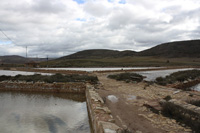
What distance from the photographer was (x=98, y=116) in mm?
5160

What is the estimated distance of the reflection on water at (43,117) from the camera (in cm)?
649

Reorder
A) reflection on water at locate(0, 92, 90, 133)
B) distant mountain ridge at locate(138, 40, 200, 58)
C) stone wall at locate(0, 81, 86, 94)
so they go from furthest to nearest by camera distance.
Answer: distant mountain ridge at locate(138, 40, 200, 58) < stone wall at locate(0, 81, 86, 94) < reflection on water at locate(0, 92, 90, 133)

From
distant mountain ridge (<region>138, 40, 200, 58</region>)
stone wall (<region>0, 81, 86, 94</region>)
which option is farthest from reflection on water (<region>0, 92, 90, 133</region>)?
distant mountain ridge (<region>138, 40, 200, 58</region>)

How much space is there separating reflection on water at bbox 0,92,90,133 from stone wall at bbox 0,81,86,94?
324cm

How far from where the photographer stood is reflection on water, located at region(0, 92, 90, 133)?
6.49 m

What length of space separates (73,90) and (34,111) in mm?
5102

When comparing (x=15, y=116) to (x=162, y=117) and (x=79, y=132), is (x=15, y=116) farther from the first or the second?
(x=162, y=117)

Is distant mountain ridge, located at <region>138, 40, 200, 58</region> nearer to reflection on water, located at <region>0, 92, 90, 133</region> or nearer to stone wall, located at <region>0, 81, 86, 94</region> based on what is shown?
stone wall, located at <region>0, 81, 86, 94</region>

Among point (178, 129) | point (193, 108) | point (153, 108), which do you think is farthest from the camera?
point (153, 108)

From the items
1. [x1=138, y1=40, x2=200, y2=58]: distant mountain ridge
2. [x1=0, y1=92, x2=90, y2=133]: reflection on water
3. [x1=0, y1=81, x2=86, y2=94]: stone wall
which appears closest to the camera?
[x1=0, y1=92, x2=90, y2=133]: reflection on water

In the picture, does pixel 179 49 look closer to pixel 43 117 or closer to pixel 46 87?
pixel 46 87

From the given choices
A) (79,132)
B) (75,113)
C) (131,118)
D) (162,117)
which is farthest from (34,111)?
(162,117)

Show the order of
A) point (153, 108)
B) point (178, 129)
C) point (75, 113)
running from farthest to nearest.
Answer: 1. point (75, 113)
2. point (153, 108)
3. point (178, 129)

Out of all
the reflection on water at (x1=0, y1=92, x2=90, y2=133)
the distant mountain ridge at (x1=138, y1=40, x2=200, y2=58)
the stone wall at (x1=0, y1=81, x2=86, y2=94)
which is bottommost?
the reflection on water at (x1=0, y1=92, x2=90, y2=133)
